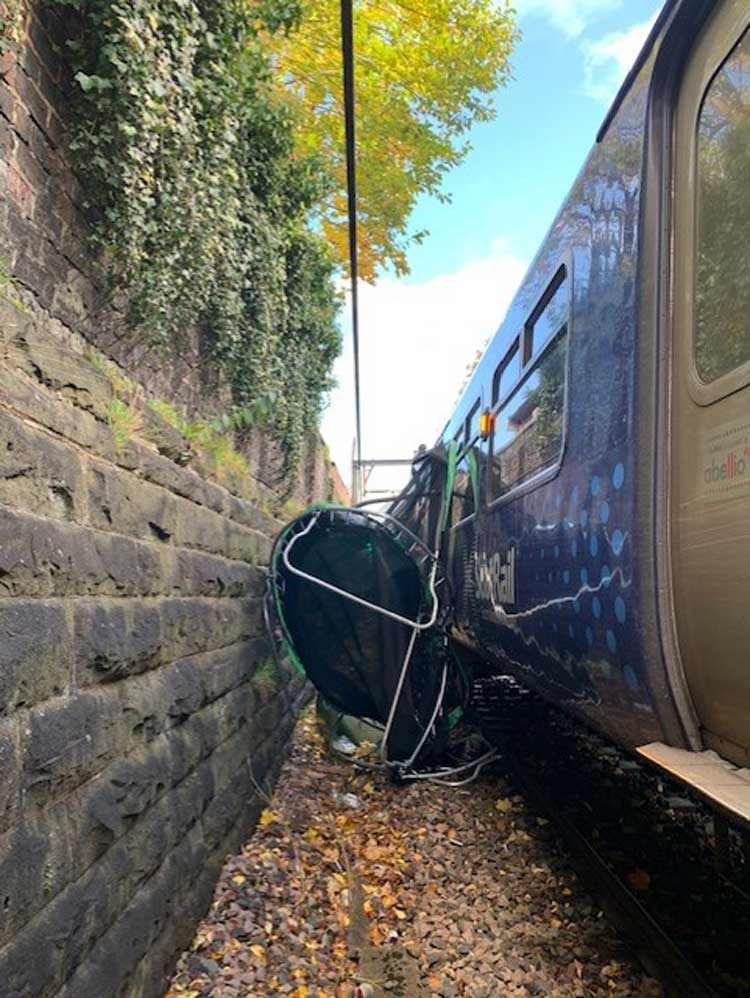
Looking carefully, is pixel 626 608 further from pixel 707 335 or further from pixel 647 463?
pixel 707 335

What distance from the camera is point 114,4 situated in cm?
332

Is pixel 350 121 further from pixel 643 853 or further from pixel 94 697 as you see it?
pixel 643 853

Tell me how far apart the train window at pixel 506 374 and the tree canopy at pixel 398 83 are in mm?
6384

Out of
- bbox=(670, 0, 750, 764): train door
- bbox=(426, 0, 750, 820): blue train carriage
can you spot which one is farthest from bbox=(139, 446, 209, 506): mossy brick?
bbox=(670, 0, 750, 764): train door

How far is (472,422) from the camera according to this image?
21.6 feet

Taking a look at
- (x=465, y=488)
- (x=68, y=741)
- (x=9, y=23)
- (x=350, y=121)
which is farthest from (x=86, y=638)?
(x=350, y=121)

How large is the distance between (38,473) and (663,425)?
178cm

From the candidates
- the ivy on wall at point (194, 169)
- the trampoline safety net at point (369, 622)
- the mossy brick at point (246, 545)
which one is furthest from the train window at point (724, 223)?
the trampoline safety net at point (369, 622)

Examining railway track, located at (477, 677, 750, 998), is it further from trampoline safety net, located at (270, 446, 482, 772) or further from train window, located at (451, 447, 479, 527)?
train window, located at (451, 447, 479, 527)

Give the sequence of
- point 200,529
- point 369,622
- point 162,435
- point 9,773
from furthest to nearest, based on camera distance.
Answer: point 369,622, point 200,529, point 162,435, point 9,773

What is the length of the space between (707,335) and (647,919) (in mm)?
2649

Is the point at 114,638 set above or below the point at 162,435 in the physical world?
below

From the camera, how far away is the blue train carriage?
2.02m

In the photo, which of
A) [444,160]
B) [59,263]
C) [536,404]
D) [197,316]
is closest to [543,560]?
[536,404]
